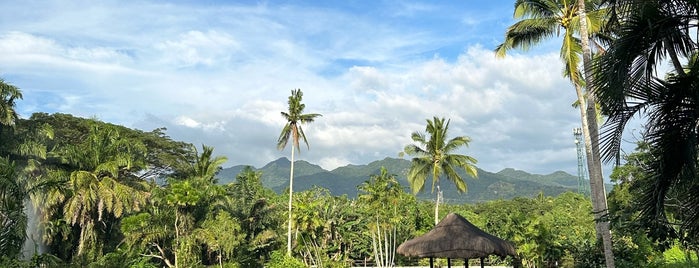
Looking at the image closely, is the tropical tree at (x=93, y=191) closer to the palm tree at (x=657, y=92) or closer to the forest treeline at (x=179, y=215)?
the forest treeline at (x=179, y=215)

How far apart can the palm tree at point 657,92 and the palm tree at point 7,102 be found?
884 inches

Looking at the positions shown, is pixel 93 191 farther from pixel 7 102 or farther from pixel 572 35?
pixel 572 35

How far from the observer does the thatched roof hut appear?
12.2 meters

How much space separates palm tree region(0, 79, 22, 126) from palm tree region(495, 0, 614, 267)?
18.6 meters

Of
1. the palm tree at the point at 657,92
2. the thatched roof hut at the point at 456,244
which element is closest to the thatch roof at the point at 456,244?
the thatched roof hut at the point at 456,244

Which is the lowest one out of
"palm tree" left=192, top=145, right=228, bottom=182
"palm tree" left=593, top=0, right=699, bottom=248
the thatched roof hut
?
the thatched roof hut

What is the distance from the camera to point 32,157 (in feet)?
83.3

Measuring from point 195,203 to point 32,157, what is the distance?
748 centimetres

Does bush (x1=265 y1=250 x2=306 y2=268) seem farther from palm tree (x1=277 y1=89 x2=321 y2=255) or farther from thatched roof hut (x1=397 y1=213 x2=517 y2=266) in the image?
thatched roof hut (x1=397 y1=213 x2=517 y2=266)

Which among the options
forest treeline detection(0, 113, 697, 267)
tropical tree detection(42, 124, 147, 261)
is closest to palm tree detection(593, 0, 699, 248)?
forest treeline detection(0, 113, 697, 267)

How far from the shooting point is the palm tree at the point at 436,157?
31.7 metres

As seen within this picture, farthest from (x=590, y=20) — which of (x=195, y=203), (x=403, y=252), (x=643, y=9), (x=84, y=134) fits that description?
(x=84, y=134)

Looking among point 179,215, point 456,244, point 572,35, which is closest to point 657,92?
point 456,244

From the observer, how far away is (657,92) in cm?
636
